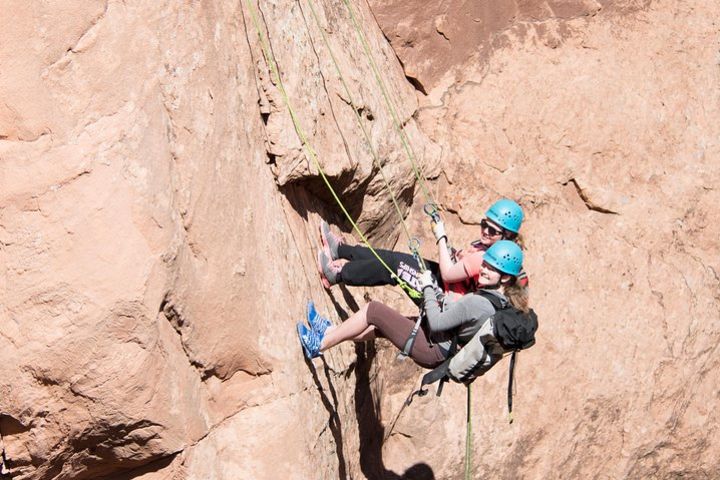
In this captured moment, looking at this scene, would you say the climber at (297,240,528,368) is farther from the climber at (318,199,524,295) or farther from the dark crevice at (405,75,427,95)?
the dark crevice at (405,75,427,95)

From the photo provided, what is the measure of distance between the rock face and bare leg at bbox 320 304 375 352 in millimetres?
224

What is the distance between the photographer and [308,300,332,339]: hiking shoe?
21.8 ft

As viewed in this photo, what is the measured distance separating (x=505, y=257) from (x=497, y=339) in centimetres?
54

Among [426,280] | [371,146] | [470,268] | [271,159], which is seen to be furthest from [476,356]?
[371,146]

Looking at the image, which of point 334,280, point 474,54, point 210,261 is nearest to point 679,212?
point 474,54

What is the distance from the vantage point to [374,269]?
7105 mm

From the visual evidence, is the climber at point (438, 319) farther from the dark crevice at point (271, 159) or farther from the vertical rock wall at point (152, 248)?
the dark crevice at point (271, 159)

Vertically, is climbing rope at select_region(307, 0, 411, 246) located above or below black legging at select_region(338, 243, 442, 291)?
above

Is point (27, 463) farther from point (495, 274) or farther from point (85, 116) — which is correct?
point (495, 274)

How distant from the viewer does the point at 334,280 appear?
7.21 m

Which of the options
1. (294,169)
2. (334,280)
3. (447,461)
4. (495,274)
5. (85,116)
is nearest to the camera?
(85,116)

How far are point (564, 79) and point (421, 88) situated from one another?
52.1 inches

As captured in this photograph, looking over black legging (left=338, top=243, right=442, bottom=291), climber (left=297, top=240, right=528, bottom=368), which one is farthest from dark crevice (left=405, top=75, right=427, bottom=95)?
climber (left=297, top=240, right=528, bottom=368)

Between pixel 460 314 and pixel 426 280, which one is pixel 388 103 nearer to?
pixel 426 280
